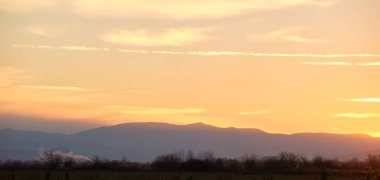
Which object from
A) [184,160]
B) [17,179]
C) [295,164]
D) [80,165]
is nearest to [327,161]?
[295,164]

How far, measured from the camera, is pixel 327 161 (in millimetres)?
108000

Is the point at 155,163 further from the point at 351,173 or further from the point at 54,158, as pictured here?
the point at 351,173

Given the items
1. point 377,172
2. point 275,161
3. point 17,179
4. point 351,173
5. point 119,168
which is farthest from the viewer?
point 275,161

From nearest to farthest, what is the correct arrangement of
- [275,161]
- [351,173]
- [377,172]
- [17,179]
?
[377,172], [17,179], [351,173], [275,161]

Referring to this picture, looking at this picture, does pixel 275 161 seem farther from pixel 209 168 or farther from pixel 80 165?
pixel 80 165

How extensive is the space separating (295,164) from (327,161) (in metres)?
6.72

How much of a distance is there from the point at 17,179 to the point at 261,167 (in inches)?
2316

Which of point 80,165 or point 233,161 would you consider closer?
point 80,165

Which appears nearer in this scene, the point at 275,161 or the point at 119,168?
the point at 119,168

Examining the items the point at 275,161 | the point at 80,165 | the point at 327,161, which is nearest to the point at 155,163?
the point at 80,165

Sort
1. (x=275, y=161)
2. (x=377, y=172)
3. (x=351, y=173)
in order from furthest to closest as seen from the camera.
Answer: (x=275, y=161) < (x=351, y=173) < (x=377, y=172)

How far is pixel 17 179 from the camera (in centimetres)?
5059

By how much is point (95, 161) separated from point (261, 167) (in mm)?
26266

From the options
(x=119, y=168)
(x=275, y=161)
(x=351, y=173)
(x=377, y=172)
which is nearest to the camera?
(x=377, y=172)
